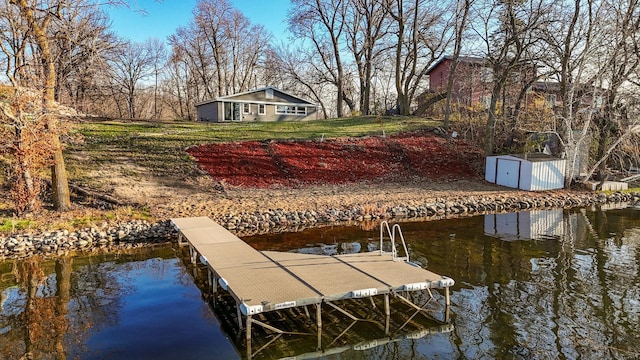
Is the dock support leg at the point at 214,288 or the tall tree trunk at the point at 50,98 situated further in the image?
the tall tree trunk at the point at 50,98

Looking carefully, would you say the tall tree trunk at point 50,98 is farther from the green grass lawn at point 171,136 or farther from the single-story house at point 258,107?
the single-story house at point 258,107

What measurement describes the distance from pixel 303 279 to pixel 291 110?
2732 centimetres

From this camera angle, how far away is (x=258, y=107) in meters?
31.7

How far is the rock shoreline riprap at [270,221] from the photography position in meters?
10.3

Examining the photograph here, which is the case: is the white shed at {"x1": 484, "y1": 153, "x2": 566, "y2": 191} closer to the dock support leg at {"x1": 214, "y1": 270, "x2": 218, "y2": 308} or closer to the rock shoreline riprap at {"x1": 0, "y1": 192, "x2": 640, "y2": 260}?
the rock shoreline riprap at {"x1": 0, "y1": 192, "x2": 640, "y2": 260}

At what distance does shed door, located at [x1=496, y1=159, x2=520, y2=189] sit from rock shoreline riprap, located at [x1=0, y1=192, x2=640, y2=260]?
173 centimetres

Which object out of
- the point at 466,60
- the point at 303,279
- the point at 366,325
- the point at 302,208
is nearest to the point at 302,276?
the point at 303,279

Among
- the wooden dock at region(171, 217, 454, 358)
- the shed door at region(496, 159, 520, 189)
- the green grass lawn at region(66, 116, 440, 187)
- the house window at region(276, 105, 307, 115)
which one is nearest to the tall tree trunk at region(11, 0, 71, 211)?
the green grass lawn at region(66, 116, 440, 187)

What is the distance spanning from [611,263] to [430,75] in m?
30.3

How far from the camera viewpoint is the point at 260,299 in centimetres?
590

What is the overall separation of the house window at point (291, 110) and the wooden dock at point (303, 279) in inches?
965

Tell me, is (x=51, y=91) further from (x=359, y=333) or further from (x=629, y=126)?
(x=629, y=126)

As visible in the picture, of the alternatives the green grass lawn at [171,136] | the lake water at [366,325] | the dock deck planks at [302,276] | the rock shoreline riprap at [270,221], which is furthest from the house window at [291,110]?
the dock deck planks at [302,276]

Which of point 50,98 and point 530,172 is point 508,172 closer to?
point 530,172
